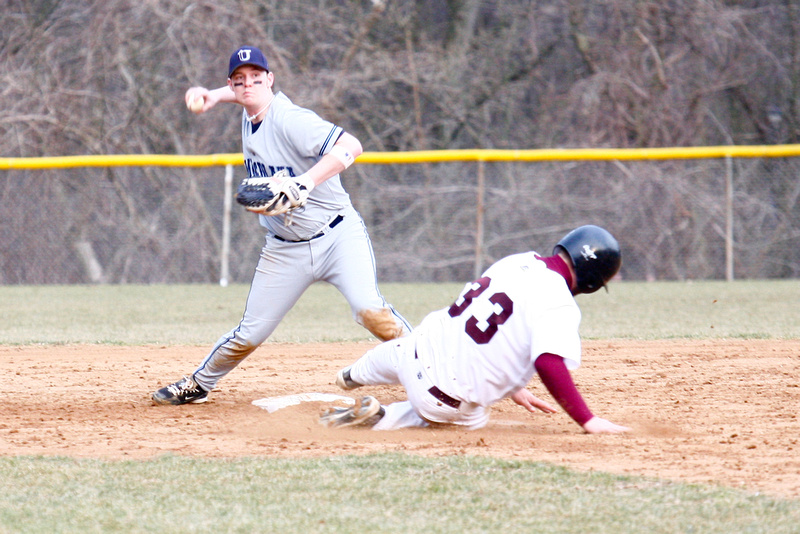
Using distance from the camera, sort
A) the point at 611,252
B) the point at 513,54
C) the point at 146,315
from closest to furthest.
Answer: the point at 611,252
the point at 146,315
the point at 513,54

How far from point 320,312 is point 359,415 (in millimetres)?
5505

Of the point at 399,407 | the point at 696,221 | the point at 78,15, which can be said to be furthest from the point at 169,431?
the point at 78,15

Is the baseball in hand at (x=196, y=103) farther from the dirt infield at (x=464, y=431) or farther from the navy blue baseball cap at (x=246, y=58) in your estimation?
the dirt infield at (x=464, y=431)

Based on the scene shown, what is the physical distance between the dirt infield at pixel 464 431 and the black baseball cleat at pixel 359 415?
0.18 feet

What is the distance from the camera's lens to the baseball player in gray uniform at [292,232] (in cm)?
439

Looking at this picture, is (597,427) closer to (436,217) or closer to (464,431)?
(464,431)

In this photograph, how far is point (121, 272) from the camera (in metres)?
13.0

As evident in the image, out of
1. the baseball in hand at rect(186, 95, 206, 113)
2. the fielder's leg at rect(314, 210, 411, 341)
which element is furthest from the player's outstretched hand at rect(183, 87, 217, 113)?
the fielder's leg at rect(314, 210, 411, 341)

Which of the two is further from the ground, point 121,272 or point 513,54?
point 513,54

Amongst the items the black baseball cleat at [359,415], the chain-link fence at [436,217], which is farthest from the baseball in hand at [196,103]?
the chain-link fence at [436,217]

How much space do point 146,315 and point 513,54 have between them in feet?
32.8

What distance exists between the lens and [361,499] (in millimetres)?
2910

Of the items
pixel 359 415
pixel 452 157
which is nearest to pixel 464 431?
pixel 359 415

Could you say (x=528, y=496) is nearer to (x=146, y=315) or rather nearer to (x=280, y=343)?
(x=280, y=343)
